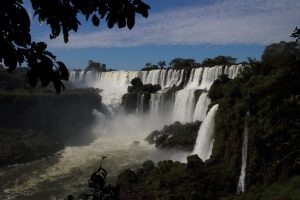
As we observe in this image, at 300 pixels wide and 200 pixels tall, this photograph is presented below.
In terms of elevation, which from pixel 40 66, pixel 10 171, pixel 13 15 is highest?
pixel 13 15

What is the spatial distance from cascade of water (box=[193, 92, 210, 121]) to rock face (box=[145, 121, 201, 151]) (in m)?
1.27

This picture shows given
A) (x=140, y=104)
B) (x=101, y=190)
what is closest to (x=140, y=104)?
(x=140, y=104)

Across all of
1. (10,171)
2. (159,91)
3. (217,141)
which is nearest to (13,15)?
(217,141)

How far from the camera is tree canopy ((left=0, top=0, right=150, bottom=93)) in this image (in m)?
3.10

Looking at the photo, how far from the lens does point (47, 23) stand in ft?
11.0

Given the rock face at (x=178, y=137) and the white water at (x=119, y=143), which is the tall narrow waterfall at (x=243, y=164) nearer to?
the white water at (x=119, y=143)

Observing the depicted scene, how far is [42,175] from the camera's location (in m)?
29.0

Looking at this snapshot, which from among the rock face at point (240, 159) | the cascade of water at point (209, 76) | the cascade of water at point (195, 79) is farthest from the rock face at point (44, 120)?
the rock face at point (240, 159)

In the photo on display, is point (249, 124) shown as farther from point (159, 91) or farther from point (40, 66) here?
point (159, 91)

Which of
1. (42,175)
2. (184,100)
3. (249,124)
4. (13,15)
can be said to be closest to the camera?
(13,15)

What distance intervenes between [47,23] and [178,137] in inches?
1218

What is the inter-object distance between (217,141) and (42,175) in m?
11.2

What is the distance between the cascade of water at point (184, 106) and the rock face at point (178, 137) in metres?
2.04

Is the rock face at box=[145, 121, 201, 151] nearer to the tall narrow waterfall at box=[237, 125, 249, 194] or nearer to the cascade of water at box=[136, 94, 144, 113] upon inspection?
the cascade of water at box=[136, 94, 144, 113]
